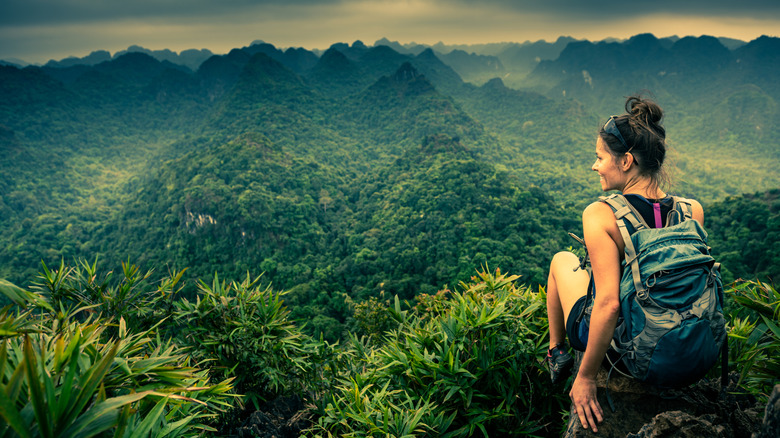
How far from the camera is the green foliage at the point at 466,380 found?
2365 mm

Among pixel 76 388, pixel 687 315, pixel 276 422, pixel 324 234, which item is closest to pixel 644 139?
pixel 687 315

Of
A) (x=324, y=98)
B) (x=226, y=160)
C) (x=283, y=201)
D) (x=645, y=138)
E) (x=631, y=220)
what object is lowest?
(x=283, y=201)

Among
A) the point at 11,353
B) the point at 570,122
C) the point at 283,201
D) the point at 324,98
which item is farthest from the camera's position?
the point at 324,98

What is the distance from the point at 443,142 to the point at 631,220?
39806mm

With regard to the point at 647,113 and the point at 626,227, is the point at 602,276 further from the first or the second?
the point at 647,113

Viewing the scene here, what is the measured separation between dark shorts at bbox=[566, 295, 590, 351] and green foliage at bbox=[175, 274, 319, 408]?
2759 mm

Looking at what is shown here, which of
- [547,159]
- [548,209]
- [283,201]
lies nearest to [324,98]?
[547,159]

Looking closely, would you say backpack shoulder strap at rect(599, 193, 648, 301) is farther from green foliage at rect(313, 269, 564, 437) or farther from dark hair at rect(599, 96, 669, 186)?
green foliage at rect(313, 269, 564, 437)

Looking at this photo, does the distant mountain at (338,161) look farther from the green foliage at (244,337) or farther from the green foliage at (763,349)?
the green foliage at (244,337)

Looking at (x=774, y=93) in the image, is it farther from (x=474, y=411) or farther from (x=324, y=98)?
(x=474, y=411)

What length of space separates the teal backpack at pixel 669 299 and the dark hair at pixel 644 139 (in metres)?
0.21

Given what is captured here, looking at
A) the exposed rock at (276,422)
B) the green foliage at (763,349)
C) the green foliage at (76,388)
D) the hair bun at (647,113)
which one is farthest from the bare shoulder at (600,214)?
the exposed rock at (276,422)

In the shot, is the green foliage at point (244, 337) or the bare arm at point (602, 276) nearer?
the bare arm at point (602, 276)

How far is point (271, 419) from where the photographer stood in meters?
3.25
